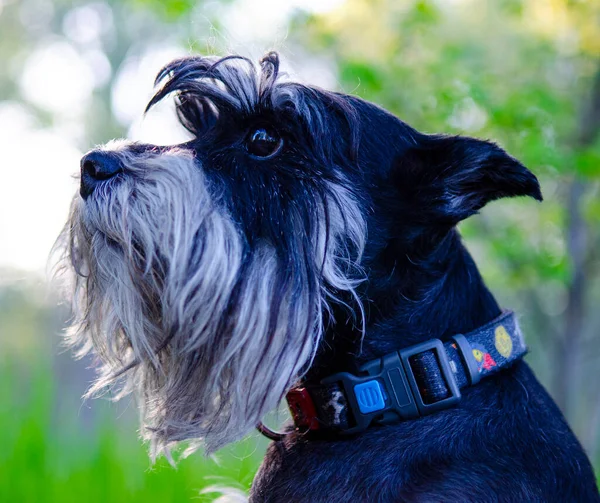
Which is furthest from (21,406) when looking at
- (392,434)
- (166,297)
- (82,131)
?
(82,131)

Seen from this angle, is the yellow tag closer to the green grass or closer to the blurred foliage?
the green grass

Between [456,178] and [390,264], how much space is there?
0.39m

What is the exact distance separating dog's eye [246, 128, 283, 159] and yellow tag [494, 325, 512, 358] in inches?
39.1

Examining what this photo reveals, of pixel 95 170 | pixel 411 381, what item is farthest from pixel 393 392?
pixel 95 170

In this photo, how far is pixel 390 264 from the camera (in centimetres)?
257

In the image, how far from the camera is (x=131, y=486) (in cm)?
400

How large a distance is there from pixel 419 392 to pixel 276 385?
477mm

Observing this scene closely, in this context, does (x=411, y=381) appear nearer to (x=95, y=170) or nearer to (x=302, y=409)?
(x=302, y=409)

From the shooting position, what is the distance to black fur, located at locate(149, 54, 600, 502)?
2.26 metres

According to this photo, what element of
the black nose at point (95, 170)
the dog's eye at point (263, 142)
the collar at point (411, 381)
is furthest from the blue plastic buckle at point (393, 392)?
the black nose at point (95, 170)

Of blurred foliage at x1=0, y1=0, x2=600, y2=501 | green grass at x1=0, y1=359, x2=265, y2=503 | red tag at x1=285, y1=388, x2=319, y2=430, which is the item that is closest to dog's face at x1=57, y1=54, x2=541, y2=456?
red tag at x1=285, y1=388, x2=319, y2=430

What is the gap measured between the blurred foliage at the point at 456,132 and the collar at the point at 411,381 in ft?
→ 5.59

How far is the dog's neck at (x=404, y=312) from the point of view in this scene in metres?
2.52

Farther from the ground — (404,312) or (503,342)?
(404,312)
